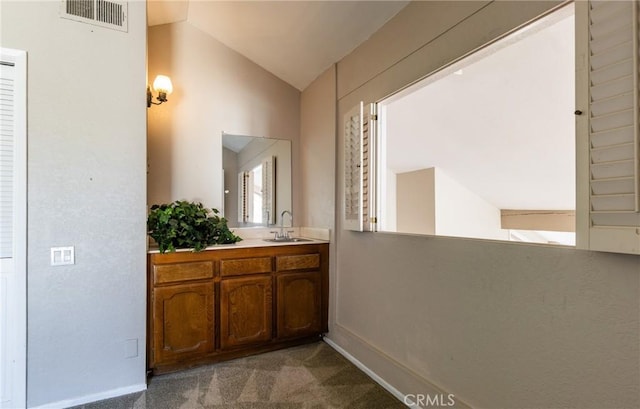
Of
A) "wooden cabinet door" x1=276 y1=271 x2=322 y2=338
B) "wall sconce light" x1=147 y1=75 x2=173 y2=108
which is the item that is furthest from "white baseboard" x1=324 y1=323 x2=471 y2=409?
"wall sconce light" x1=147 y1=75 x2=173 y2=108

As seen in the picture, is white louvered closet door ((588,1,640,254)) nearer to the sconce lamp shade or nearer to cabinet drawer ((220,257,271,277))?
cabinet drawer ((220,257,271,277))

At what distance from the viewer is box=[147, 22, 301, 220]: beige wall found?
Result: 2.92 meters

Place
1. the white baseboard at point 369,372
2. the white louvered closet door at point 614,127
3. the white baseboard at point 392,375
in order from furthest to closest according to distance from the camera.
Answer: the white baseboard at point 369,372 < the white baseboard at point 392,375 < the white louvered closet door at point 614,127

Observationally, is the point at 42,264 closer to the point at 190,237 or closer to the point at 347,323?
the point at 190,237

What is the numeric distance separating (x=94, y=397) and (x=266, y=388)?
3.55ft

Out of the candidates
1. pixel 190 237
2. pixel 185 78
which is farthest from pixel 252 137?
pixel 190 237

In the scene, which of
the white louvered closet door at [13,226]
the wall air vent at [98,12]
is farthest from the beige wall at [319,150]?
the white louvered closet door at [13,226]

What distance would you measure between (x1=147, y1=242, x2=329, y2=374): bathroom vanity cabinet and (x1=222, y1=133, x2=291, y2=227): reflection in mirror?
2.24ft

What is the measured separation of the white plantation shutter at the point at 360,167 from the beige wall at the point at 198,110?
120 cm

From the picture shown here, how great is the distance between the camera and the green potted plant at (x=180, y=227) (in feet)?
7.84

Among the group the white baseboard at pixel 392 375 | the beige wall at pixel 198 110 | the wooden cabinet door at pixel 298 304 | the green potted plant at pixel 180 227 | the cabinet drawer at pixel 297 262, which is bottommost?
the white baseboard at pixel 392 375

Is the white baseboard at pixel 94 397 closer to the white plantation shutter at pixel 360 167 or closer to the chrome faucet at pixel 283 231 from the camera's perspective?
the chrome faucet at pixel 283 231

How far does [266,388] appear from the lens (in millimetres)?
2193

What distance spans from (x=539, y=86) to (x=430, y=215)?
2.19m
